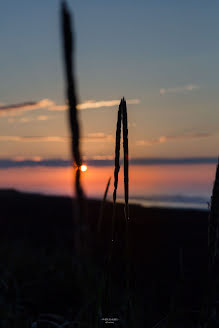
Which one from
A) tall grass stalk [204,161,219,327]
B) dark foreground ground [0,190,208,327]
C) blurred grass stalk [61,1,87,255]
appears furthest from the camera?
dark foreground ground [0,190,208,327]

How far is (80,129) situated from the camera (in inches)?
51.8

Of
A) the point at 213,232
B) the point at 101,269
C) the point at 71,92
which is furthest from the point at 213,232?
the point at 101,269

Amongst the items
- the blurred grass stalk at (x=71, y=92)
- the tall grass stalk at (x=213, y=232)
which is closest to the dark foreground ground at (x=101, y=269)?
the tall grass stalk at (x=213, y=232)

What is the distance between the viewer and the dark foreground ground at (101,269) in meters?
2.29

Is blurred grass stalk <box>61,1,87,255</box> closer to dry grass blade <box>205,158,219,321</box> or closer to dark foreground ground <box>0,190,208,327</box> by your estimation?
dark foreground ground <box>0,190,208,327</box>

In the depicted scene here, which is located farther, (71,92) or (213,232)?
(71,92)

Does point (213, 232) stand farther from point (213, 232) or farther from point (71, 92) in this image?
point (71, 92)

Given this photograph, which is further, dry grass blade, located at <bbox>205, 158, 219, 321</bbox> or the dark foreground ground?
the dark foreground ground

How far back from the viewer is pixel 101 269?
1984 millimetres

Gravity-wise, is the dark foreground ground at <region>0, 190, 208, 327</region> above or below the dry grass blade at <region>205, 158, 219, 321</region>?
below

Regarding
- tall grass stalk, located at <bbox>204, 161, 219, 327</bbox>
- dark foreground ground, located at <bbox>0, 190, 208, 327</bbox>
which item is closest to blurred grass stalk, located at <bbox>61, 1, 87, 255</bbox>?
dark foreground ground, located at <bbox>0, 190, 208, 327</bbox>

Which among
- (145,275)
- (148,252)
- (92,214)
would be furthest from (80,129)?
(92,214)

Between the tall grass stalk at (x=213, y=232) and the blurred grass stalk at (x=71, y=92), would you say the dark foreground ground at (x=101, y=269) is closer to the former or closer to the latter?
the tall grass stalk at (x=213, y=232)

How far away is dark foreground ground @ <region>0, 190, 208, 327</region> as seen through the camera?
2.29 metres
